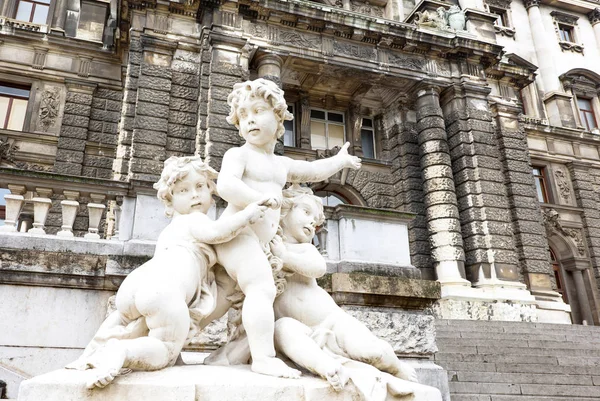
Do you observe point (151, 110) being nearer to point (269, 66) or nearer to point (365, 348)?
point (269, 66)

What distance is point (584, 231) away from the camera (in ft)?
60.3

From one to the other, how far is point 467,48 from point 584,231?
31.9 ft

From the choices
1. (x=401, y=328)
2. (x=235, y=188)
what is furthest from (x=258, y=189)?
(x=401, y=328)

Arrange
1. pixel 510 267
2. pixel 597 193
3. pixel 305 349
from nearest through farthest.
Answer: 1. pixel 305 349
2. pixel 510 267
3. pixel 597 193

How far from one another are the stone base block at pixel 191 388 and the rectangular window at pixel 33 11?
15.7 m

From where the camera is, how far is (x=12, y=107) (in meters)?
13.1

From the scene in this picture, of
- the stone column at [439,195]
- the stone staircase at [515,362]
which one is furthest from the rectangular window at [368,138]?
the stone staircase at [515,362]

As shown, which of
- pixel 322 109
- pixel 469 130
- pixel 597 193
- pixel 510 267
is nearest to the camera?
pixel 510 267

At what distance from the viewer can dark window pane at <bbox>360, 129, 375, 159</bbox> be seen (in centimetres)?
1495

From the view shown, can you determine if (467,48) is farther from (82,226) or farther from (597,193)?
(82,226)

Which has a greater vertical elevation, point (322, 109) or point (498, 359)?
point (322, 109)

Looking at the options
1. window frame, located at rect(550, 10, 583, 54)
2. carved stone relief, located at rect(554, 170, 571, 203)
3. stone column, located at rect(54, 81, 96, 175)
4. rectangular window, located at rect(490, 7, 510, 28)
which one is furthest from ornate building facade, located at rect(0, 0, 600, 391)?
window frame, located at rect(550, 10, 583, 54)

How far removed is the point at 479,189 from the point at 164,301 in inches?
473

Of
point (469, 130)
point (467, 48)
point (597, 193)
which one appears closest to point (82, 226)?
point (469, 130)
